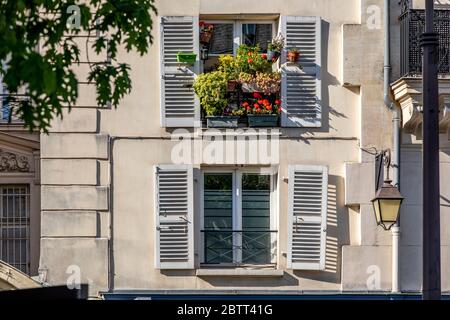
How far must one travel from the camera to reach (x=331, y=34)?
1830 cm

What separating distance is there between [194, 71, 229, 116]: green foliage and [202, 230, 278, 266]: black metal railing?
1.76m

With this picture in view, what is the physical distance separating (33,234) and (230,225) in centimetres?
282

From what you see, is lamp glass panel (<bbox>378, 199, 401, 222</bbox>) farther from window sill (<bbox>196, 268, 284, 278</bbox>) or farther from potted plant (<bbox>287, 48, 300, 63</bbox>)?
potted plant (<bbox>287, 48, 300, 63</bbox>)

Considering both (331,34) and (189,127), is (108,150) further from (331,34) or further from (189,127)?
(331,34)

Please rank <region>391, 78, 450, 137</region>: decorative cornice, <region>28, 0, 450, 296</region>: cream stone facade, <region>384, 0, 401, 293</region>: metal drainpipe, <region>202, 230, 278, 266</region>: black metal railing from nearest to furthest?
<region>391, 78, 450, 137</region>: decorative cornice < <region>28, 0, 450, 296</region>: cream stone facade < <region>384, 0, 401, 293</region>: metal drainpipe < <region>202, 230, 278, 266</region>: black metal railing

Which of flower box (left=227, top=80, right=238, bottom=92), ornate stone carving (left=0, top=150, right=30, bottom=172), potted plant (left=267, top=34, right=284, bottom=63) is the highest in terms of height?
potted plant (left=267, top=34, right=284, bottom=63)

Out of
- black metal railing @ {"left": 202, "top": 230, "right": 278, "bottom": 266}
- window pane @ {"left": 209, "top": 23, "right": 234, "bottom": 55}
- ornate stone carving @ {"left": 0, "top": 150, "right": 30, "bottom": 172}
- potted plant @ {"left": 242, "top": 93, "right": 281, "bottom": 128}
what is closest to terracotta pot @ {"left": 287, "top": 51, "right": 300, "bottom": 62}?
potted plant @ {"left": 242, "top": 93, "right": 281, "bottom": 128}

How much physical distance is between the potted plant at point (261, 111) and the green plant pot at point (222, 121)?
22 centimetres

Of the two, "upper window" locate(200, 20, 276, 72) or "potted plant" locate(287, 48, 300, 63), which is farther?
"upper window" locate(200, 20, 276, 72)

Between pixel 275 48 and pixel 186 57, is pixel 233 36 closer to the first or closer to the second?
pixel 275 48

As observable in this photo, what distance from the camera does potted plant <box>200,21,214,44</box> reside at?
59.6ft

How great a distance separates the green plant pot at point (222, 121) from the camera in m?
18.0

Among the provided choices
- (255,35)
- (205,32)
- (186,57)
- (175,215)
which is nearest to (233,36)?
(255,35)

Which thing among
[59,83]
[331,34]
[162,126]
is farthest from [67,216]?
[59,83]
